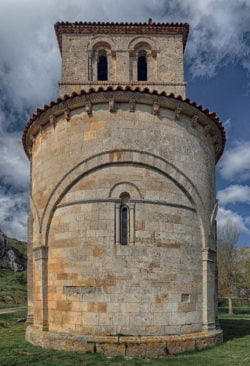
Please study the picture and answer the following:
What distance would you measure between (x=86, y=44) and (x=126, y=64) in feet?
6.82

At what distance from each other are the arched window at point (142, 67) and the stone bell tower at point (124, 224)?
6.19m

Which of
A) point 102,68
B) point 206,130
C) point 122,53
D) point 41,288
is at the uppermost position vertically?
point 122,53

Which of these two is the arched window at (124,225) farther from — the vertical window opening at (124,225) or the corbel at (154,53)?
the corbel at (154,53)

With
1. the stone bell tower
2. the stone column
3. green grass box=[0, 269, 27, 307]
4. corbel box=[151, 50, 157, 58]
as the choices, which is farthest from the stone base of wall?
green grass box=[0, 269, 27, 307]

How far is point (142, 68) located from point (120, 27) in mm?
2020

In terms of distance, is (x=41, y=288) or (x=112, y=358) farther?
(x=41, y=288)

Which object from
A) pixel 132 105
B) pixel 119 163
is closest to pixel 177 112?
pixel 132 105

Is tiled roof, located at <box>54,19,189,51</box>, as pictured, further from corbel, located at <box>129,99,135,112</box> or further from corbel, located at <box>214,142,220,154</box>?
corbel, located at <box>129,99,135,112</box>

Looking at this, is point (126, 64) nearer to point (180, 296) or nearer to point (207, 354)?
point (180, 296)

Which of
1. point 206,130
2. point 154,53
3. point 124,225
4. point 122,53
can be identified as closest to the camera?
point 124,225

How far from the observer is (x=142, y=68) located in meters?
16.0

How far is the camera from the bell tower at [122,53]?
15.3m

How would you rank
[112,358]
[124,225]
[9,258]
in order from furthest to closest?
[9,258] < [124,225] < [112,358]

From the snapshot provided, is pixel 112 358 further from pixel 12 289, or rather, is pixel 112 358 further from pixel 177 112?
pixel 12 289
